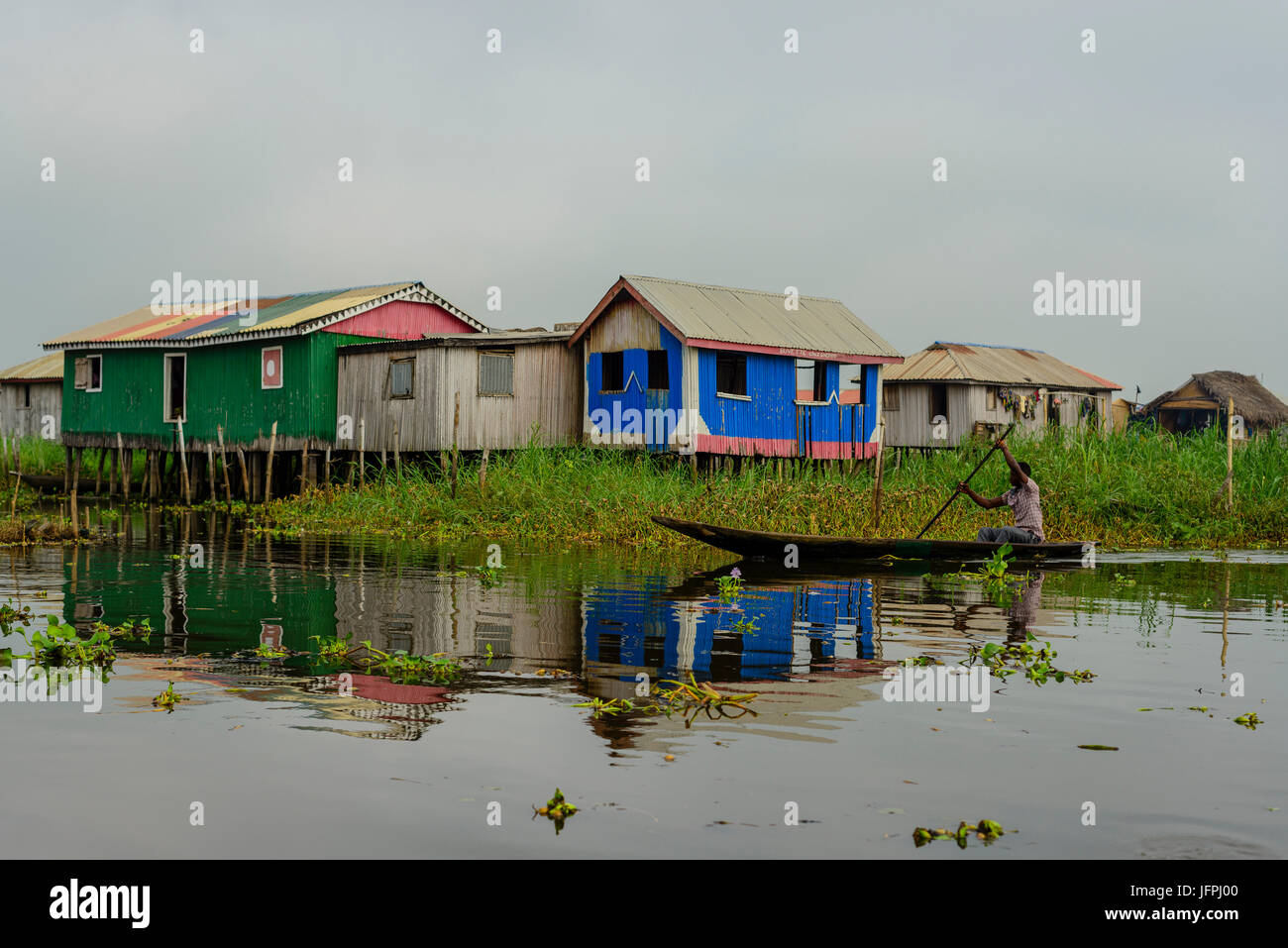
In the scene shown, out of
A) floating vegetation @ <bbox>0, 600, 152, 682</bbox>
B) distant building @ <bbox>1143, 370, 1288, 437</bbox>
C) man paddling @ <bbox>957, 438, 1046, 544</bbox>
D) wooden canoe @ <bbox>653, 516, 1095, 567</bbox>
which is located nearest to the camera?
floating vegetation @ <bbox>0, 600, 152, 682</bbox>

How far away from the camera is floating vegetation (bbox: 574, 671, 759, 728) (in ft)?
22.5

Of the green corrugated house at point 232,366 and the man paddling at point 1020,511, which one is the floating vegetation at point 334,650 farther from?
the green corrugated house at point 232,366

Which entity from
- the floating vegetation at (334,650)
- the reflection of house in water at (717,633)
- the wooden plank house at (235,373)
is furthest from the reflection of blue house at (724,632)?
the wooden plank house at (235,373)

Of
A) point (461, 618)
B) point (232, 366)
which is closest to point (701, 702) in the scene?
point (461, 618)

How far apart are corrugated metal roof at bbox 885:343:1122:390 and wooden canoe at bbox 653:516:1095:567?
2721 cm

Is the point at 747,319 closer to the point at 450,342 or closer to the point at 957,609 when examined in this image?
the point at 450,342

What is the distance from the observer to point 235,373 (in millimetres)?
32406

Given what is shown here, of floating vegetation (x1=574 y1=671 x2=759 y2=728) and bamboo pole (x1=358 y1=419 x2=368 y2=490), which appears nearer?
floating vegetation (x1=574 y1=671 x2=759 y2=728)

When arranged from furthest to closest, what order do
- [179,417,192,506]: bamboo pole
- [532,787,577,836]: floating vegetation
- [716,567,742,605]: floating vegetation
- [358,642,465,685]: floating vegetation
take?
[179,417,192,506]: bamboo pole → [716,567,742,605]: floating vegetation → [358,642,465,685]: floating vegetation → [532,787,577,836]: floating vegetation

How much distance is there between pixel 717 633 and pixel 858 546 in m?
6.14

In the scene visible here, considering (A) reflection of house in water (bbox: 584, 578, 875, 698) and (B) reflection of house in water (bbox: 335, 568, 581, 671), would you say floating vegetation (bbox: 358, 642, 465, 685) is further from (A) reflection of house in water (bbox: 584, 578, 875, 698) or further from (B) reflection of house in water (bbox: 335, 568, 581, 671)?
(A) reflection of house in water (bbox: 584, 578, 875, 698)

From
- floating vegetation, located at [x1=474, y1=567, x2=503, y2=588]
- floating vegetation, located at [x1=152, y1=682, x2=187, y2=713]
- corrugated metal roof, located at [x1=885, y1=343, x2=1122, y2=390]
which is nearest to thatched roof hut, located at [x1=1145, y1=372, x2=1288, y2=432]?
corrugated metal roof, located at [x1=885, y1=343, x2=1122, y2=390]

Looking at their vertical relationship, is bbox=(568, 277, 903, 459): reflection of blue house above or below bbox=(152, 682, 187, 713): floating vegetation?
above
